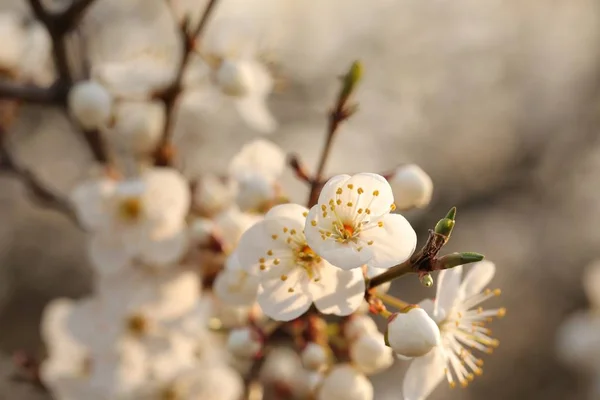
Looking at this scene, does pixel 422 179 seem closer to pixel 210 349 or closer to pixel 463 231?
pixel 210 349

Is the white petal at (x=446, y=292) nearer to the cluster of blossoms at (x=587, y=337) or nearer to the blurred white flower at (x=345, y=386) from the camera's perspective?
the blurred white flower at (x=345, y=386)

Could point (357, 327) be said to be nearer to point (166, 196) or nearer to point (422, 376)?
point (422, 376)

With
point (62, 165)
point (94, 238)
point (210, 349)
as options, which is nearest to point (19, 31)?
point (94, 238)

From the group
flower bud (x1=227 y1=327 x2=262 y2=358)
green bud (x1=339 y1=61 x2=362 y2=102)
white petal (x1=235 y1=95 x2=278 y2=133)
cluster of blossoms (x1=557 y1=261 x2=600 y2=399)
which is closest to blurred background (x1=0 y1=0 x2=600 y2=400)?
cluster of blossoms (x1=557 y1=261 x2=600 y2=399)

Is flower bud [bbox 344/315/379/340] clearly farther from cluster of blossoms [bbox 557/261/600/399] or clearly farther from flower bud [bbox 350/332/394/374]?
cluster of blossoms [bbox 557/261/600/399]

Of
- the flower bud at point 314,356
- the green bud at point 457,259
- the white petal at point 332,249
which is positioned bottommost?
the flower bud at point 314,356

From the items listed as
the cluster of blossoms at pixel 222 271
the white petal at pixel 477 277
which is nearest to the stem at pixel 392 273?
the cluster of blossoms at pixel 222 271

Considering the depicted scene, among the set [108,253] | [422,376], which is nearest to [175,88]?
[108,253]
